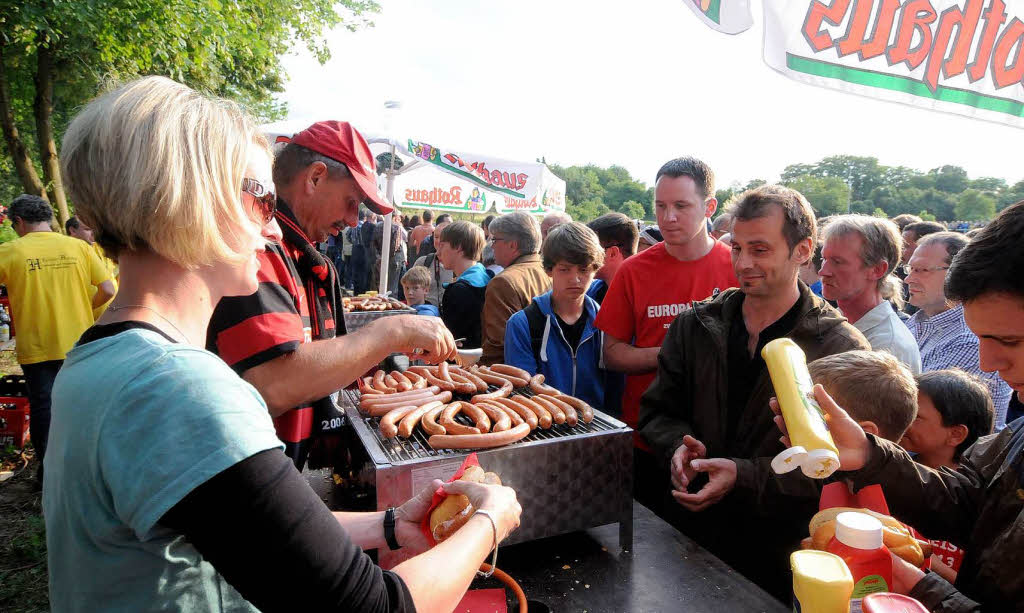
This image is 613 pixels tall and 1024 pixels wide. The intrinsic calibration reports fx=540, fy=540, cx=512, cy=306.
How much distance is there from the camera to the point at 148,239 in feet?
3.55

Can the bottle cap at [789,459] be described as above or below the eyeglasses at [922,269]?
below

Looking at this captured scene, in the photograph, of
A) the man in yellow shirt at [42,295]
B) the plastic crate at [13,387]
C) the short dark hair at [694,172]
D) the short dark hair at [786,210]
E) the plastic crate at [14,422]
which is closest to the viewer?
the short dark hair at [786,210]

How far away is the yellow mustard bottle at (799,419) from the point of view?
4.72ft

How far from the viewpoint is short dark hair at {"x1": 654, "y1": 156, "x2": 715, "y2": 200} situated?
3.84 meters

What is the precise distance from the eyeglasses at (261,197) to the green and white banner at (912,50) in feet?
11.1

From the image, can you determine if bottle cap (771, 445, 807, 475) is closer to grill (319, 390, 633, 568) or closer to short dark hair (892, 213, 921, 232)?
grill (319, 390, 633, 568)

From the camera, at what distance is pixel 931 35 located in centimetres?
316

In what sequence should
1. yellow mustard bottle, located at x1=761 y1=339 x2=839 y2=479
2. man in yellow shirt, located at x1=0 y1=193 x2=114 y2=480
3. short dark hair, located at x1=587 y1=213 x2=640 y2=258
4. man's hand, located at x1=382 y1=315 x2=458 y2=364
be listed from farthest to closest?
man in yellow shirt, located at x1=0 y1=193 x2=114 y2=480 < short dark hair, located at x1=587 y1=213 x2=640 y2=258 < man's hand, located at x1=382 y1=315 x2=458 y2=364 < yellow mustard bottle, located at x1=761 y1=339 x2=839 y2=479

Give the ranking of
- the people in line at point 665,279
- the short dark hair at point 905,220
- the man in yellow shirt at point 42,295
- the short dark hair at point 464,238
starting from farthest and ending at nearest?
the short dark hair at point 905,220 < the short dark hair at point 464,238 < the man in yellow shirt at point 42,295 < the people in line at point 665,279

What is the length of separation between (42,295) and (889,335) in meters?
7.49

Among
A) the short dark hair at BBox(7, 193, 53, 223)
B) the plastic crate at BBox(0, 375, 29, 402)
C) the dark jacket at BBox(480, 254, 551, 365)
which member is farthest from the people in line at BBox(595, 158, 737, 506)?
the plastic crate at BBox(0, 375, 29, 402)

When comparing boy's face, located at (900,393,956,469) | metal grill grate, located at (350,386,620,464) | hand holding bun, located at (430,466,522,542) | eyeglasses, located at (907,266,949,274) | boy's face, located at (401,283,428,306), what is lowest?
boy's face, located at (401,283,428,306)

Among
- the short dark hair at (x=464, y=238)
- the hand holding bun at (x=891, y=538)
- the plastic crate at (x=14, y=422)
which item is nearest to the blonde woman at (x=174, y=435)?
the hand holding bun at (x=891, y=538)

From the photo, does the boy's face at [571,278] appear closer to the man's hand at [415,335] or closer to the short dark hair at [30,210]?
the man's hand at [415,335]
